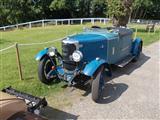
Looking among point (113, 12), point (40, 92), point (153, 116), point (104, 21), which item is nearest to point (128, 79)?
point (153, 116)

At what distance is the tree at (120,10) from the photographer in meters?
19.5

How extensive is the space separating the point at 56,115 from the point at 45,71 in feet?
5.89

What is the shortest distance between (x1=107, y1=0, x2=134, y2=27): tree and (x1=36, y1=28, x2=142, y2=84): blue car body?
40.8 ft

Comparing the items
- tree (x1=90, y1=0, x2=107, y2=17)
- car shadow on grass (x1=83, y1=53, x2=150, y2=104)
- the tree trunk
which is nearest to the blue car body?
car shadow on grass (x1=83, y1=53, x2=150, y2=104)

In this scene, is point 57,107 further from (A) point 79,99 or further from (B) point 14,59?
(B) point 14,59

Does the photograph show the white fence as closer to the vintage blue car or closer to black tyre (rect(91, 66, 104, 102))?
the vintage blue car

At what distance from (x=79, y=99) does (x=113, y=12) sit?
15283 millimetres

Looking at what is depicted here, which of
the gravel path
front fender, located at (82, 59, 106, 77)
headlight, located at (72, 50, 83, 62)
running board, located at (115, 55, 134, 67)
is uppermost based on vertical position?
headlight, located at (72, 50, 83, 62)

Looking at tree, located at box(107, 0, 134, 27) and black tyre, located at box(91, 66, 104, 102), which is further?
tree, located at box(107, 0, 134, 27)

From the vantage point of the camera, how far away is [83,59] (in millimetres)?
6117

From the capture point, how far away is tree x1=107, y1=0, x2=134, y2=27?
1947 cm

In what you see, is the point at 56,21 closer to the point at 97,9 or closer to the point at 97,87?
the point at 97,9

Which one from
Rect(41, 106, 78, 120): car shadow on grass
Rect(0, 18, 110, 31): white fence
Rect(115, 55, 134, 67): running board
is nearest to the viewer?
Rect(41, 106, 78, 120): car shadow on grass

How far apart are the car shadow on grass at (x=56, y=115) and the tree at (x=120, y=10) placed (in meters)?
15.4
